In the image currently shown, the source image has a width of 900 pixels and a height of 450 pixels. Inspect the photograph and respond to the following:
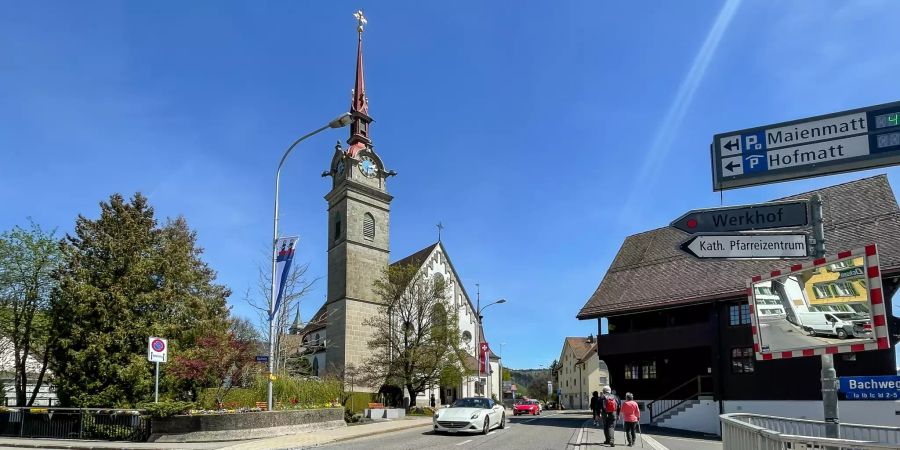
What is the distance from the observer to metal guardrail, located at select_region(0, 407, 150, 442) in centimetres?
1897

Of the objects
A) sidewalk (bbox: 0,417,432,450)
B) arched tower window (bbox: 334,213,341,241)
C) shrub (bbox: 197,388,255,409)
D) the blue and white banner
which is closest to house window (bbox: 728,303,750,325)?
the blue and white banner

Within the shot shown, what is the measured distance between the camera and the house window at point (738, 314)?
27444mm

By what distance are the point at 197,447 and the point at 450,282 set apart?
137 ft

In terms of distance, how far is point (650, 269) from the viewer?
112ft

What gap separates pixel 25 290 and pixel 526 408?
32.7m

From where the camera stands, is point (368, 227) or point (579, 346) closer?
point (368, 227)

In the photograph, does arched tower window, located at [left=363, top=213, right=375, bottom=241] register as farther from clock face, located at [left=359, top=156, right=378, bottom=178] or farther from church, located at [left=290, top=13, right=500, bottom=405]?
clock face, located at [left=359, top=156, right=378, bottom=178]

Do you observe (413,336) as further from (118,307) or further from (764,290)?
(764,290)

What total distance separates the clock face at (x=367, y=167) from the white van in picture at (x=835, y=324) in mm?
49494

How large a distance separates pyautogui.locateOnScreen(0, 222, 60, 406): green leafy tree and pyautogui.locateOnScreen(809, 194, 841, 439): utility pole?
3321 centimetres

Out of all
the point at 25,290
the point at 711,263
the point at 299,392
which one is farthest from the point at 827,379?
the point at 25,290

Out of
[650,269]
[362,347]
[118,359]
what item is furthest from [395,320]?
[118,359]

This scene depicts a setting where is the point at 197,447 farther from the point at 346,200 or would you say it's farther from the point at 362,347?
the point at 346,200

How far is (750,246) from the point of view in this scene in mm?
6910
